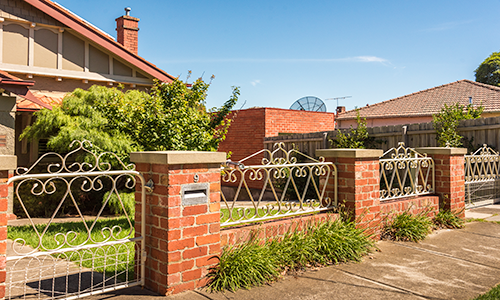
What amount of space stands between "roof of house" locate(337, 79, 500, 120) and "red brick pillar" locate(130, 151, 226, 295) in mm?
19886

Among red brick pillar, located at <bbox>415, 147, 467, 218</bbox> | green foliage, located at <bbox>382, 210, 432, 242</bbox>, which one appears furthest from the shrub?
red brick pillar, located at <bbox>415, 147, 467, 218</bbox>

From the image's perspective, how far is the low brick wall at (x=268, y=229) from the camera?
406cm

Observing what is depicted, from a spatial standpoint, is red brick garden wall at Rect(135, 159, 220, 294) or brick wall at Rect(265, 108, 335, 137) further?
brick wall at Rect(265, 108, 335, 137)

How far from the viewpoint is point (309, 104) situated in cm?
1817

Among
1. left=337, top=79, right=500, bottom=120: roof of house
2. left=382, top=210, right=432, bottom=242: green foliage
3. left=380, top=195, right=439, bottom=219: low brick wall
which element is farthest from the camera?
left=337, top=79, right=500, bottom=120: roof of house

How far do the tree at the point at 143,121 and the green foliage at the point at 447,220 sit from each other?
13.4 feet

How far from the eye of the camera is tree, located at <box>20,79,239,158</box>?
7.02m

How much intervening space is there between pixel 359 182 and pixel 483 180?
503 centimetres

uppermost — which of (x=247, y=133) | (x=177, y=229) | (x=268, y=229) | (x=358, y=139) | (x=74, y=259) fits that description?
(x=247, y=133)

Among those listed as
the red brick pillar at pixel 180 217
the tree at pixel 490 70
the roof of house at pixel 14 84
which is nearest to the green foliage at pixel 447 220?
the red brick pillar at pixel 180 217

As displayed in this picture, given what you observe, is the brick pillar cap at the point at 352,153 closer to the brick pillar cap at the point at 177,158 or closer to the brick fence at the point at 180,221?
the brick fence at the point at 180,221

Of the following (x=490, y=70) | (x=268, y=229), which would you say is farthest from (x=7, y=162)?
(x=490, y=70)

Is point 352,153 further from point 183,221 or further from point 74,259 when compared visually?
point 74,259

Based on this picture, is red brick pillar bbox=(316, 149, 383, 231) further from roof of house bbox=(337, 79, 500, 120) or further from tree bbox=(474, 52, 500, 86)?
tree bbox=(474, 52, 500, 86)
